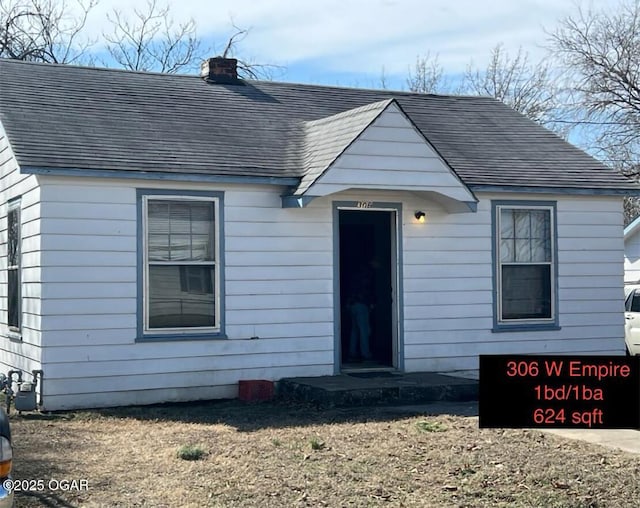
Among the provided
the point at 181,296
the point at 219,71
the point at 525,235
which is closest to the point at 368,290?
the point at 525,235

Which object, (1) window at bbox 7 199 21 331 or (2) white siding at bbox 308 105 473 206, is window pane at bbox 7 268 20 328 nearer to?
(1) window at bbox 7 199 21 331

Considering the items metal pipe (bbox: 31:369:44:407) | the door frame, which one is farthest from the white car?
metal pipe (bbox: 31:369:44:407)

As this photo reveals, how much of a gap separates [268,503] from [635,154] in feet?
94.8

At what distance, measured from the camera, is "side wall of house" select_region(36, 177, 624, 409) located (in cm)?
1216

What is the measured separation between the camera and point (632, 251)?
2708 centimetres

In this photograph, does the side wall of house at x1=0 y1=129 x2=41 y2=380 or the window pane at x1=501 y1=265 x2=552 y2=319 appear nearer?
the side wall of house at x1=0 y1=129 x2=41 y2=380

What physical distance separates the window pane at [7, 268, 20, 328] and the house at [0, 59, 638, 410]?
0.06m

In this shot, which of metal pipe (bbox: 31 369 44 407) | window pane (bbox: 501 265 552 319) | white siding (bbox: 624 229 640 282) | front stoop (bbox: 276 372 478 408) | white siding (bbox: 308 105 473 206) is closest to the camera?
metal pipe (bbox: 31 369 44 407)

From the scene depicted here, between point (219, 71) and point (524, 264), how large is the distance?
236 inches

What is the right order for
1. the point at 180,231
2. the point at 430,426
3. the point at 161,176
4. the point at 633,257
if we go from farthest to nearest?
the point at 633,257, the point at 180,231, the point at 161,176, the point at 430,426

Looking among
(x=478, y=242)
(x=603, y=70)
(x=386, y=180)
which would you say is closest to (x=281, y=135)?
(x=386, y=180)

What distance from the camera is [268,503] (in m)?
7.39

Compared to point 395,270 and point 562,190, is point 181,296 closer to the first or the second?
point 395,270

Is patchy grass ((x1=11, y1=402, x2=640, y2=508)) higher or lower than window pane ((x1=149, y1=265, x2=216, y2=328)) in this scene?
lower
